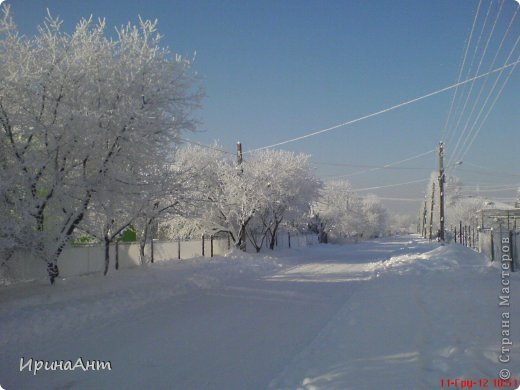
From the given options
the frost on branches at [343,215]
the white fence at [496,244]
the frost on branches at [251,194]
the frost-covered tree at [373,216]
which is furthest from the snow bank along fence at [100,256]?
the frost-covered tree at [373,216]

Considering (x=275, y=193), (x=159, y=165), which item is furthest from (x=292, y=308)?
(x=275, y=193)

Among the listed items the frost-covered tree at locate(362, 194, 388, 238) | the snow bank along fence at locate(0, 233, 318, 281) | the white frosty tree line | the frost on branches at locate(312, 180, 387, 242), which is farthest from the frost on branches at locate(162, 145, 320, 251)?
the frost-covered tree at locate(362, 194, 388, 238)

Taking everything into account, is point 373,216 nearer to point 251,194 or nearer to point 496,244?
point 251,194

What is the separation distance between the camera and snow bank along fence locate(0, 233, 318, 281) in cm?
1509

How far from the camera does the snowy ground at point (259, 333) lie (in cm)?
609

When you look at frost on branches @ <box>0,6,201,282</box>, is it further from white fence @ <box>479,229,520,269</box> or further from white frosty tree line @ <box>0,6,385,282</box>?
white fence @ <box>479,229,520,269</box>

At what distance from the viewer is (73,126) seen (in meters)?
12.7

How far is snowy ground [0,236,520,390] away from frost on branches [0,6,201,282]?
2.32 meters

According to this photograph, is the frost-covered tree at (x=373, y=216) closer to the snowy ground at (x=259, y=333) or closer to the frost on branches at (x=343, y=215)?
the frost on branches at (x=343, y=215)

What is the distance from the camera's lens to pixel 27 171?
12.5 m

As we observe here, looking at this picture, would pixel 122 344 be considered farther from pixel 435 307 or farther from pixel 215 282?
pixel 215 282

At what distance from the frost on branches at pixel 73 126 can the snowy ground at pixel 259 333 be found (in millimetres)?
2319

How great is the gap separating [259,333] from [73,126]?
7729 millimetres

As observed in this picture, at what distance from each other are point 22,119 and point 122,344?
24.5 feet
